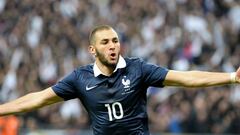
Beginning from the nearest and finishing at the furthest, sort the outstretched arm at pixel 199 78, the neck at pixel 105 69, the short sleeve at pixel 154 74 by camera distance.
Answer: the outstretched arm at pixel 199 78
the short sleeve at pixel 154 74
the neck at pixel 105 69

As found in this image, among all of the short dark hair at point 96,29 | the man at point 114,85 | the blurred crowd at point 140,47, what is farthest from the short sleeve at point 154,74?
the blurred crowd at point 140,47

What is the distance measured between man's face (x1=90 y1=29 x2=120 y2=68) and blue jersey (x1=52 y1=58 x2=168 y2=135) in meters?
0.14

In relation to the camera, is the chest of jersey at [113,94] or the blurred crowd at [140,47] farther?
the blurred crowd at [140,47]

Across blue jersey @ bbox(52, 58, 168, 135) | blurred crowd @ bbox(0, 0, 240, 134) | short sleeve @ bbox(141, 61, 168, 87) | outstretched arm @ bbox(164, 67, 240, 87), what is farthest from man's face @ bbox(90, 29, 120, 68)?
blurred crowd @ bbox(0, 0, 240, 134)

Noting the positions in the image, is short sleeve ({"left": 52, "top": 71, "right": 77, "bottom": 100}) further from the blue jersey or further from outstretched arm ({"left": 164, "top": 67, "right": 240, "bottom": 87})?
outstretched arm ({"left": 164, "top": 67, "right": 240, "bottom": 87})

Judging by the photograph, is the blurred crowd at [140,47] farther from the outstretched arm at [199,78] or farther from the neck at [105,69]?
the outstretched arm at [199,78]

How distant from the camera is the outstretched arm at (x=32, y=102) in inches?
277

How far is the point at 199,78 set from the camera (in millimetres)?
6496

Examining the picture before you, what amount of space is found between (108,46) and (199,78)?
2.80 feet

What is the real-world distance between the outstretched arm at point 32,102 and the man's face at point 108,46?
60cm

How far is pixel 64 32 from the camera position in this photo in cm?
1647

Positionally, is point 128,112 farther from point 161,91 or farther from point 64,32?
point 64,32

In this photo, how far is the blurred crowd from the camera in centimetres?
1308

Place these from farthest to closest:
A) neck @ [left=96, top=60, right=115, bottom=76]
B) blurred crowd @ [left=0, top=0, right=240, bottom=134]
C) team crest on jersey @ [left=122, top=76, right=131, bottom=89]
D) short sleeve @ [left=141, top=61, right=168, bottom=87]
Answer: blurred crowd @ [left=0, top=0, right=240, bottom=134], neck @ [left=96, top=60, right=115, bottom=76], team crest on jersey @ [left=122, top=76, right=131, bottom=89], short sleeve @ [left=141, top=61, right=168, bottom=87]
